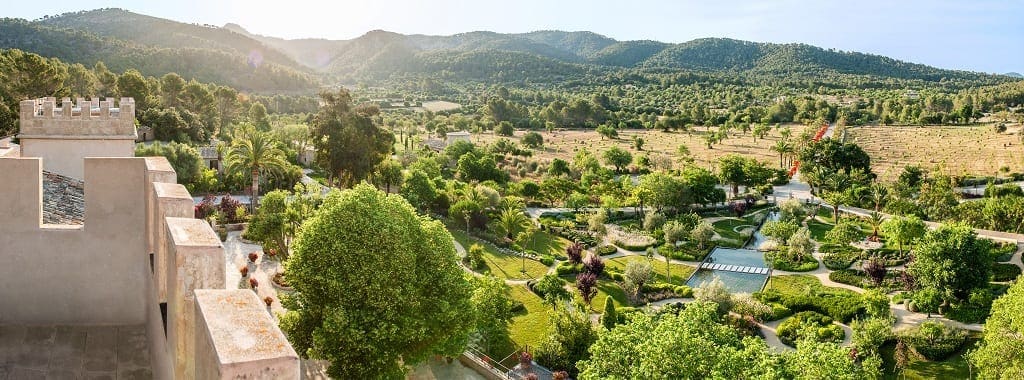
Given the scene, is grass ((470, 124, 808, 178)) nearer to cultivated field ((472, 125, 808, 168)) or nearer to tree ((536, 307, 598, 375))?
cultivated field ((472, 125, 808, 168))

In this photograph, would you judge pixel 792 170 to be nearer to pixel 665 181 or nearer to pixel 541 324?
pixel 665 181

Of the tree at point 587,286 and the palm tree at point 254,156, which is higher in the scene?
the palm tree at point 254,156

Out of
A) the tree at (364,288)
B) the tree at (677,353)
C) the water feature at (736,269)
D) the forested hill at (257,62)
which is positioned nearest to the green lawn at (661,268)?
the water feature at (736,269)

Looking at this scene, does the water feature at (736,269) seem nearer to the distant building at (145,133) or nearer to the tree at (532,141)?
the distant building at (145,133)

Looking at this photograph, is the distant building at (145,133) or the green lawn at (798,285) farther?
the distant building at (145,133)

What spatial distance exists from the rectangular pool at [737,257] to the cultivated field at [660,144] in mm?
26391

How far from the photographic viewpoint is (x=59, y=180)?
1073cm

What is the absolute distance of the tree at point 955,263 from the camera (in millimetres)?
25031

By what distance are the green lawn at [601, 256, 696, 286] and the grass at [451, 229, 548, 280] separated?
10.5ft

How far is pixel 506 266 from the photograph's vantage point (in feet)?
101

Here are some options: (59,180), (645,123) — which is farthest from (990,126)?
(59,180)

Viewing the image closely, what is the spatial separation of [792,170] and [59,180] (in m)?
58.2

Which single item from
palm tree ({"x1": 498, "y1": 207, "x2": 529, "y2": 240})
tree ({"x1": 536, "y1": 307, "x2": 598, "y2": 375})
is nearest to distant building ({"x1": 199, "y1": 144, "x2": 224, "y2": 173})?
palm tree ({"x1": 498, "y1": 207, "x2": 529, "y2": 240})

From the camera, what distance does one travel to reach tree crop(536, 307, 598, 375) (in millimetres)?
19562
